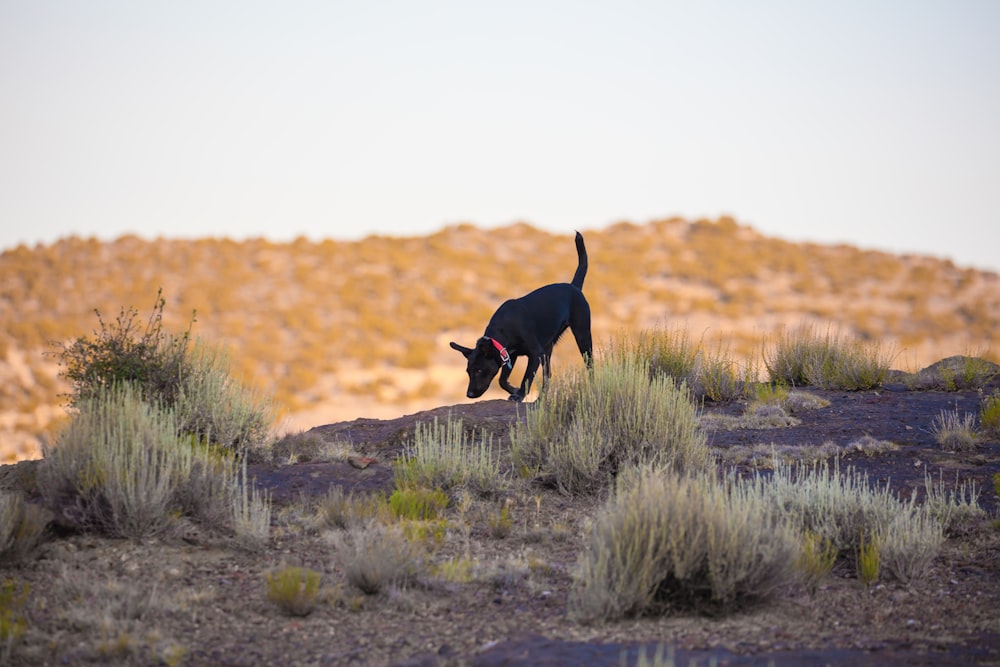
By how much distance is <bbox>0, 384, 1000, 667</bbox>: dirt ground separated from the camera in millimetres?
5395

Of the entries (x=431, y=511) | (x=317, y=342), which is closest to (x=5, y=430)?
(x=317, y=342)

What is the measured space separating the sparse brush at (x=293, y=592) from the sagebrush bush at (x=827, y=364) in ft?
32.6

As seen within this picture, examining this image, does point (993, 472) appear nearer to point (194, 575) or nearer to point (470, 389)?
point (470, 389)

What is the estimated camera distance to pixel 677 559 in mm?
6020

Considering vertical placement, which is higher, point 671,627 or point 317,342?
point 317,342

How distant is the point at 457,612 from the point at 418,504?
200 centimetres

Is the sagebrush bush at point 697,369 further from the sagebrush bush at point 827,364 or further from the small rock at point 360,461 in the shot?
the small rock at point 360,461

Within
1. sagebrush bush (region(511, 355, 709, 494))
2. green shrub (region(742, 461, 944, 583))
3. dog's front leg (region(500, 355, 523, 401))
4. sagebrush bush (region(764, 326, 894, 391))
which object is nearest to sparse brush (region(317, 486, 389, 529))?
sagebrush bush (region(511, 355, 709, 494))

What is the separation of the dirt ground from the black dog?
3.27 metres

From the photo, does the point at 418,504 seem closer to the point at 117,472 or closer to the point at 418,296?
the point at 117,472

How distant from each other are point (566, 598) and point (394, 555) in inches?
45.6

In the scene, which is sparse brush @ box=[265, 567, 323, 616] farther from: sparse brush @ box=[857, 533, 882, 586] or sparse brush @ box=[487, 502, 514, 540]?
sparse brush @ box=[857, 533, 882, 586]

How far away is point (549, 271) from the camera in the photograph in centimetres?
5078

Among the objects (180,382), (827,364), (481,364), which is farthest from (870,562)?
(827,364)
